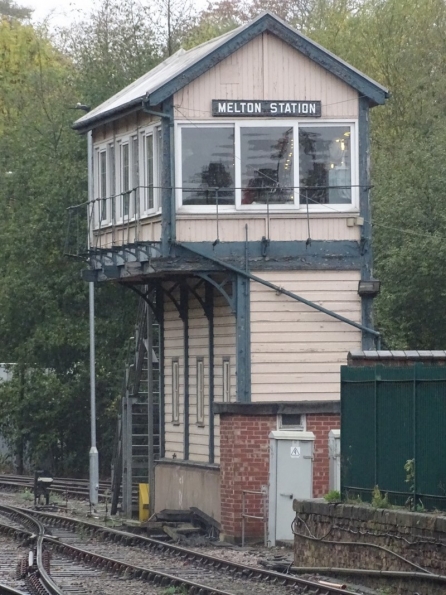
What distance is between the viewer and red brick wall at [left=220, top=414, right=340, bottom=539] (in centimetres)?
2111

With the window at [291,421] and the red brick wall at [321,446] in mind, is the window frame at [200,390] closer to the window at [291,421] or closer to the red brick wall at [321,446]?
the window at [291,421]

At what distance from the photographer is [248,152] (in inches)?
868

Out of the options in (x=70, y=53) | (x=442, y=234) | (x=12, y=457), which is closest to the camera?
(x=442, y=234)

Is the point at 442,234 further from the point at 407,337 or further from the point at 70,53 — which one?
the point at 70,53

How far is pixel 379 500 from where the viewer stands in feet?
50.0

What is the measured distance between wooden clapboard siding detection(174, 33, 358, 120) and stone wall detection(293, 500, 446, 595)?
7473 mm

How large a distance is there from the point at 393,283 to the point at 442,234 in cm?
160

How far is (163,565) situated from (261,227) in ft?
20.0

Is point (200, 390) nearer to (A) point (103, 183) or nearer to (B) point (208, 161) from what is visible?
(B) point (208, 161)

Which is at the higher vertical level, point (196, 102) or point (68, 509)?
point (196, 102)

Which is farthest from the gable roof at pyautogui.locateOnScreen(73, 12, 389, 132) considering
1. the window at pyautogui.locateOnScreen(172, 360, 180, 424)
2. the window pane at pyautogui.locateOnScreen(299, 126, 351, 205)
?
the window at pyautogui.locateOnScreen(172, 360, 180, 424)

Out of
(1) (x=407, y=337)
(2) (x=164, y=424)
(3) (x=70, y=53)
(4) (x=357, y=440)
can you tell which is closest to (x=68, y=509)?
(2) (x=164, y=424)

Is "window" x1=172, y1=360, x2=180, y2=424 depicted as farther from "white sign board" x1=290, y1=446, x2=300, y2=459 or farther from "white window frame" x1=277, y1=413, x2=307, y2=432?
"white sign board" x1=290, y1=446, x2=300, y2=459

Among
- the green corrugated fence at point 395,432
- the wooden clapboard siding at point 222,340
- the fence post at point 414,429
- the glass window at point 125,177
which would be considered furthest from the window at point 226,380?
the fence post at point 414,429
